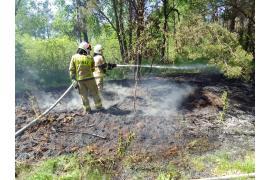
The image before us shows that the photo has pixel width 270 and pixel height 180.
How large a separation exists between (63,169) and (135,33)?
1.08 metres

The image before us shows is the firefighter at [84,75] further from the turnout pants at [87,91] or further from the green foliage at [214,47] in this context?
the green foliage at [214,47]

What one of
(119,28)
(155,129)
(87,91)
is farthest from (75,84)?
(155,129)

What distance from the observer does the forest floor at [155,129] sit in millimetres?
3486

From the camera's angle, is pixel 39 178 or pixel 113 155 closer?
pixel 39 178

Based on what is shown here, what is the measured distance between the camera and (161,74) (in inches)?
149

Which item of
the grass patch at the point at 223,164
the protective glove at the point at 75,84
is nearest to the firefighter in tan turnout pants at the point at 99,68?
the protective glove at the point at 75,84

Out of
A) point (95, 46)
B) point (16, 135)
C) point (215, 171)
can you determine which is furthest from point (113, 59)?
point (215, 171)

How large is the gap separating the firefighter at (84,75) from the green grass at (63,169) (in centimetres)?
35

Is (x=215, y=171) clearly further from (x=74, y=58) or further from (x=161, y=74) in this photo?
(x=74, y=58)

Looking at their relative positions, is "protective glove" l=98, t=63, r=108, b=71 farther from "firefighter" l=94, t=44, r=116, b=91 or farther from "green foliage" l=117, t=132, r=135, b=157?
"green foliage" l=117, t=132, r=135, b=157

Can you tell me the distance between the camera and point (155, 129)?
3.74 meters

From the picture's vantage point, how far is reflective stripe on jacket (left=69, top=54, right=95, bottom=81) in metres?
Result: 3.57

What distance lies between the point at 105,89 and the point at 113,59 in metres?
0.22

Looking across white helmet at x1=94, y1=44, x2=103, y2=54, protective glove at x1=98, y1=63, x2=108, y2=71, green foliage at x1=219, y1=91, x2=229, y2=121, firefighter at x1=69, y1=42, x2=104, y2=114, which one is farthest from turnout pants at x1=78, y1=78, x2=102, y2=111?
green foliage at x1=219, y1=91, x2=229, y2=121
